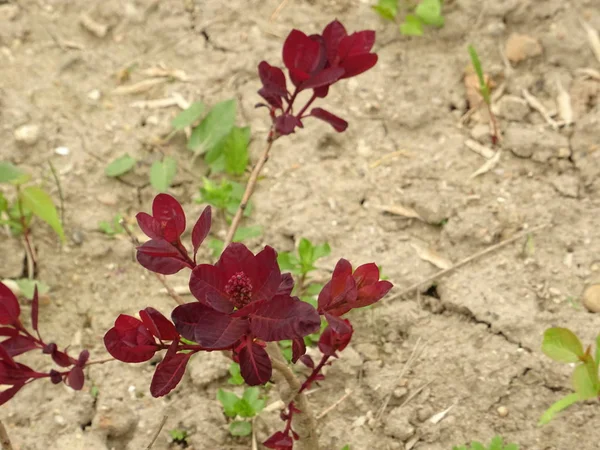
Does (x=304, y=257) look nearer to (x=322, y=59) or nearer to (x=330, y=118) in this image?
(x=330, y=118)

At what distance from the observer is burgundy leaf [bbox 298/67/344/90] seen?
1808 mm

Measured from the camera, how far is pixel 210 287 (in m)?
1.42

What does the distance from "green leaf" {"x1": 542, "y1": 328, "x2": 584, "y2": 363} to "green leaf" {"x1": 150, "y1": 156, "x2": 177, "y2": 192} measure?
148 cm

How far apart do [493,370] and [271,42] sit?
1.78 metres

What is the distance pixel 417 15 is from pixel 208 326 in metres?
2.17

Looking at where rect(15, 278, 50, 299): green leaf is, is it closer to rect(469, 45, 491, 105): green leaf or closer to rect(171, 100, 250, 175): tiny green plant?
rect(171, 100, 250, 175): tiny green plant

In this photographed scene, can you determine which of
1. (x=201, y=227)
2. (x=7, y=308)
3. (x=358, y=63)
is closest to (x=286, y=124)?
(x=358, y=63)

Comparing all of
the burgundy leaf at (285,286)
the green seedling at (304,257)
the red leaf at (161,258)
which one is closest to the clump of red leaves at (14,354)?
the red leaf at (161,258)

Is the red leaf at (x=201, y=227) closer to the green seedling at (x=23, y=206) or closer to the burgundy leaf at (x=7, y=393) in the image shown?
the burgundy leaf at (x=7, y=393)

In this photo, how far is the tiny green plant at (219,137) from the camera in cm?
280

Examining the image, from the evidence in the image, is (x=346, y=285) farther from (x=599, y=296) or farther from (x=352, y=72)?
(x=599, y=296)

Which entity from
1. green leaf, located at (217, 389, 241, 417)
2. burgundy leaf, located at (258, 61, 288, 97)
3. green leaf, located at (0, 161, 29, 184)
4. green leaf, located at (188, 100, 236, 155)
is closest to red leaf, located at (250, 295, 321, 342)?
burgundy leaf, located at (258, 61, 288, 97)

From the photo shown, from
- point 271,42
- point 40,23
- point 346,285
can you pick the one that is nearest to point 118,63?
point 40,23

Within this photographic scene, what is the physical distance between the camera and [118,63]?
126 inches
